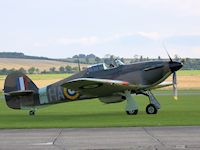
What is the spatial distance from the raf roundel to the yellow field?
103242 millimetres

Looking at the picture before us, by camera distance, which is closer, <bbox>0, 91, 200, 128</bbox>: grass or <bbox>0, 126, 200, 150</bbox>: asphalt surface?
<bbox>0, 126, 200, 150</bbox>: asphalt surface

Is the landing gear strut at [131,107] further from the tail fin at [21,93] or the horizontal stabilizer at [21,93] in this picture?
the horizontal stabilizer at [21,93]

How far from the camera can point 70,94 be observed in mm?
27391

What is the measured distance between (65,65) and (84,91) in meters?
110

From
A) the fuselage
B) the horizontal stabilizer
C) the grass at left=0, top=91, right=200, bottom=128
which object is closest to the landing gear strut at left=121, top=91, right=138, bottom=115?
the grass at left=0, top=91, right=200, bottom=128

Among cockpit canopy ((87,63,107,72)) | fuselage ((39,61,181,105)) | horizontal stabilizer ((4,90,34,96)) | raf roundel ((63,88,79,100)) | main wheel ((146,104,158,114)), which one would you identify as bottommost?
main wheel ((146,104,158,114))

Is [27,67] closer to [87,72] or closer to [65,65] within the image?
[65,65]

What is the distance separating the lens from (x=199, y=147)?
12742 mm

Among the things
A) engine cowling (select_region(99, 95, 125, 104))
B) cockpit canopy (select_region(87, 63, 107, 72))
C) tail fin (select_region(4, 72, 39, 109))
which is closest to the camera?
cockpit canopy (select_region(87, 63, 107, 72))

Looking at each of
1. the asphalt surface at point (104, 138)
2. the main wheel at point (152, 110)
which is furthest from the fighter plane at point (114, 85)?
the asphalt surface at point (104, 138)

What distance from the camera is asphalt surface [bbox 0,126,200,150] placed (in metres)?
13.2

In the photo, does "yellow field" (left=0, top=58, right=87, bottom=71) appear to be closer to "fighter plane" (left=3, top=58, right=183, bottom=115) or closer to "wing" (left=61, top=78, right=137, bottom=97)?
"fighter plane" (left=3, top=58, right=183, bottom=115)

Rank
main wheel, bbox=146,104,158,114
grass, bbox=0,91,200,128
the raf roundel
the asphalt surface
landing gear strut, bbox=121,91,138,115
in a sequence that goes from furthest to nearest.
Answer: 1. the raf roundel
2. main wheel, bbox=146,104,158,114
3. landing gear strut, bbox=121,91,138,115
4. grass, bbox=0,91,200,128
5. the asphalt surface

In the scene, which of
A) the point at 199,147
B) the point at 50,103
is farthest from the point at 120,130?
the point at 50,103
